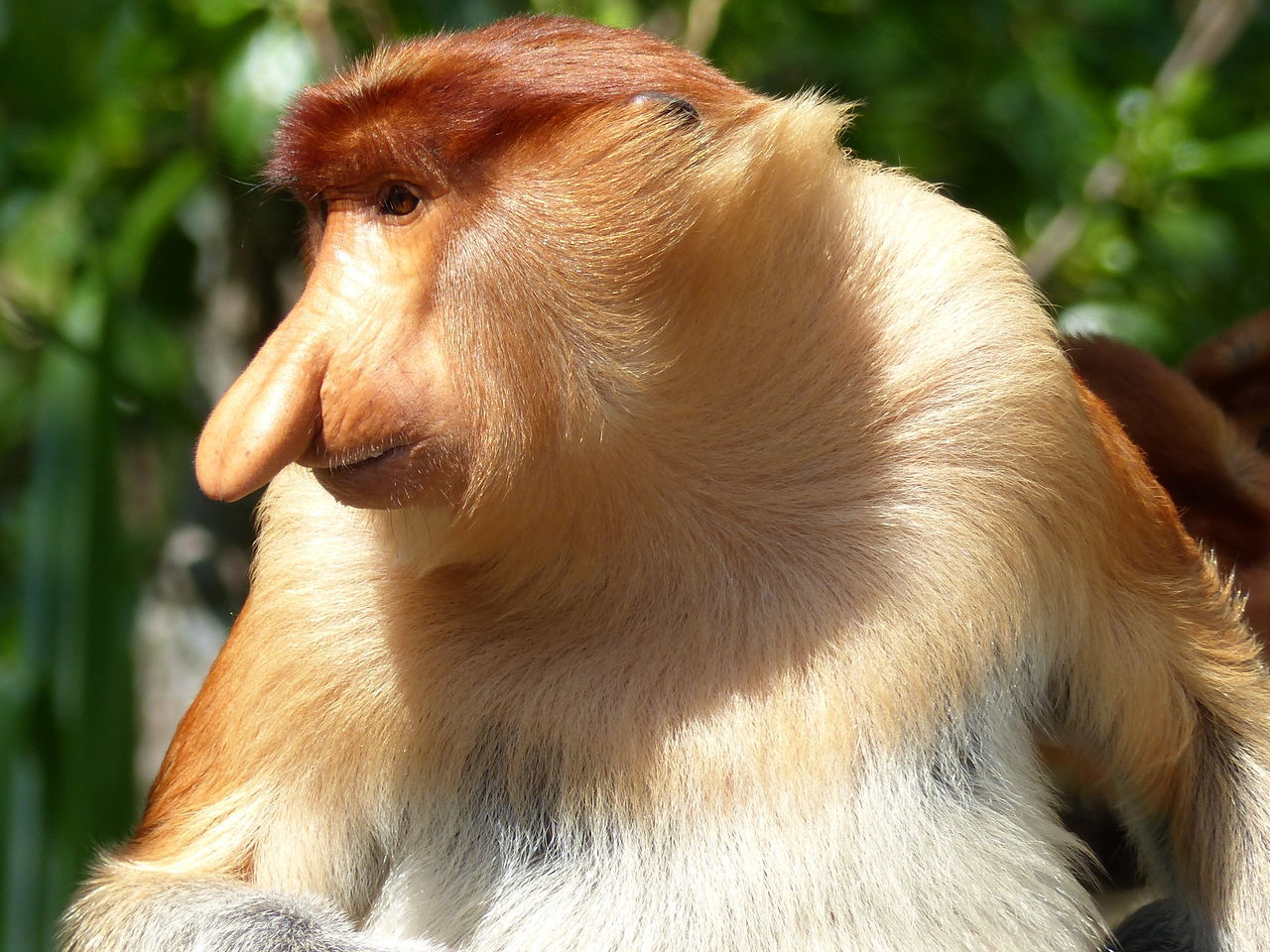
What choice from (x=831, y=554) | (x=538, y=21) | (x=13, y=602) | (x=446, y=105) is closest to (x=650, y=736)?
(x=831, y=554)

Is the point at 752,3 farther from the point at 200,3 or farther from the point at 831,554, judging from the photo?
the point at 831,554

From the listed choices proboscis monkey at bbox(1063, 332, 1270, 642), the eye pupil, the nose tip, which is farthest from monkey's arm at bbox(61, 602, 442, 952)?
proboscis monkey at bbox(1063, 332, 1270, 642)

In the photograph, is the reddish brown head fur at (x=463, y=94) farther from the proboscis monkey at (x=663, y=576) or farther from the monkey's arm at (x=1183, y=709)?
the monkey's arm at (x=1183, y=709)

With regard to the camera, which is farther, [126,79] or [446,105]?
[126,79]

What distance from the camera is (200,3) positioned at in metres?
3.35

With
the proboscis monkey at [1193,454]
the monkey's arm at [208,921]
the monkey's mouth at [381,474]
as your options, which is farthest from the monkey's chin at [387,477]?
the proboscis monkey at [1193,454]

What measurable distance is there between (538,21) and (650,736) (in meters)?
1.01

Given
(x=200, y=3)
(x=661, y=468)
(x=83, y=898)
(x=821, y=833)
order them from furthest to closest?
(x=200, y=3)
(x=83, y=898)
(x=661, y=468)
(x=821, y=833)

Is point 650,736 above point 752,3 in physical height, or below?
below

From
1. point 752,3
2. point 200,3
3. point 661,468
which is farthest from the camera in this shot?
point 752,3

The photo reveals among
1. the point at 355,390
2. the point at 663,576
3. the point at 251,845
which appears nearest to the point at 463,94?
the point at 355,390

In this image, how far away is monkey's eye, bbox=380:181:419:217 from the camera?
6.17 ft

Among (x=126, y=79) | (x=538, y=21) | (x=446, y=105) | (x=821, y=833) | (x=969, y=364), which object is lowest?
(x=821, y=833)

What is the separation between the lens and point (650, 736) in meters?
1.90
